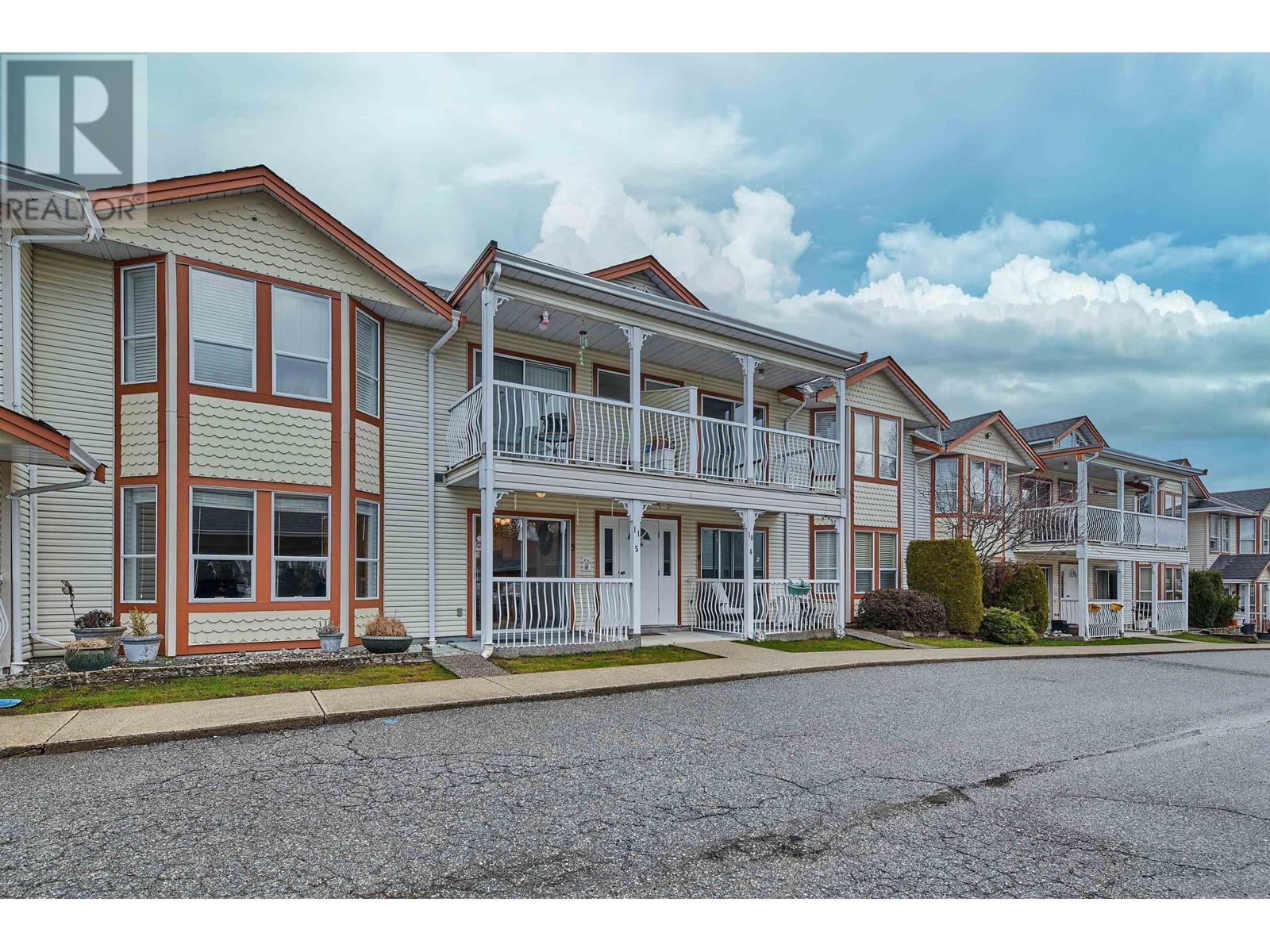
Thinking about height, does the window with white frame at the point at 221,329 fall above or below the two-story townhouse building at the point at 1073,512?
above

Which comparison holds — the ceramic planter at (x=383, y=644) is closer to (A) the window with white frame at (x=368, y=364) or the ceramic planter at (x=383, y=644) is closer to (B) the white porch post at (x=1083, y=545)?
(A) the window with white frame at (x=368, y=364)

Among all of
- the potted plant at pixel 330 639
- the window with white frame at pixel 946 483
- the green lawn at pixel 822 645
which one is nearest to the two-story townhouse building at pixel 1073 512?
the window with white frame at pixel 946 483

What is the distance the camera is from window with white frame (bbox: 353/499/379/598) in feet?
39.7

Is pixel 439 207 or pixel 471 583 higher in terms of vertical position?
pixel 439 207

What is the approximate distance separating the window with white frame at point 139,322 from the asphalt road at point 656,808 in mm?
6397

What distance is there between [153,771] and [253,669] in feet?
13.4

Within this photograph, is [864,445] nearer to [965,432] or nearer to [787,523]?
[787,523]

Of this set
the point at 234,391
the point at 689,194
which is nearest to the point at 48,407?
the point at 234,391

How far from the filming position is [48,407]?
9.99 metres

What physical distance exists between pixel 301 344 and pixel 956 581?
1500 centimetres

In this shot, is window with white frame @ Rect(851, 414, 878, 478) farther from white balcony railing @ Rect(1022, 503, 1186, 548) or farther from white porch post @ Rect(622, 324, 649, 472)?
white porch post @ Rect(622, 324, 649, 472)

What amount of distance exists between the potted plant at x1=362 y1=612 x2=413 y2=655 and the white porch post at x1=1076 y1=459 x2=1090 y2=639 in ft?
65.0

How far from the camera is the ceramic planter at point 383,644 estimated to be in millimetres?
10672

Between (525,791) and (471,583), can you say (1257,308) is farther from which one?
(525,791)
